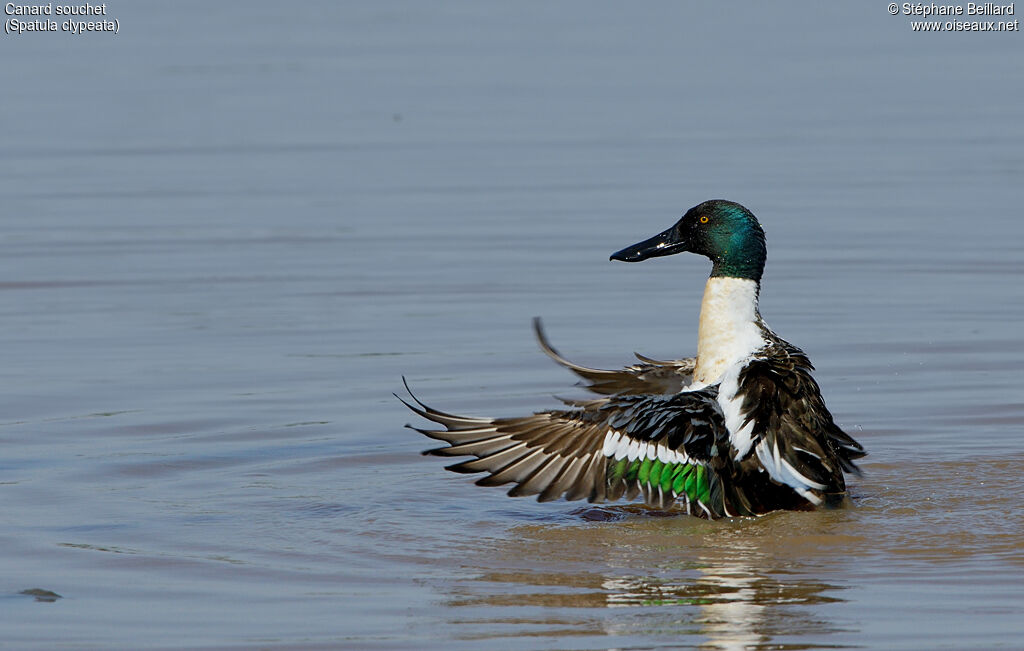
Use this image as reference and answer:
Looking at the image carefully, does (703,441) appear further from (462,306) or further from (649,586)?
(462,306)

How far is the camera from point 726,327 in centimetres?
809

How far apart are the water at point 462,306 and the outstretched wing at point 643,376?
2.51ft

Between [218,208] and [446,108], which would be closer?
[218,208]

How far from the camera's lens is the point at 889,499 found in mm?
8242

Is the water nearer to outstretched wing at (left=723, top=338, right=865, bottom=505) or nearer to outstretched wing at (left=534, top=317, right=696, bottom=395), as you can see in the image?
outstretched wing at (left=723, top=338, right=865, bottom=505)

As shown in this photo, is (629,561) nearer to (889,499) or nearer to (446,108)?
(889,499)

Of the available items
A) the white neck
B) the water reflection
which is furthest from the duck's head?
the water reflection

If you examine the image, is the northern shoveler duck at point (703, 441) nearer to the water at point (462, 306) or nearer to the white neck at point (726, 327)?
the white neck at point (726, 327)

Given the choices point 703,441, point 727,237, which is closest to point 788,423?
point 703,441

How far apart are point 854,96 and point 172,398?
9.86 meters

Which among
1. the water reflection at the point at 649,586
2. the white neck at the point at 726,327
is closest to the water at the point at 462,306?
the water reflection at the point at 649,586

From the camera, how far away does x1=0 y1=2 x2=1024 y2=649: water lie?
6758mm

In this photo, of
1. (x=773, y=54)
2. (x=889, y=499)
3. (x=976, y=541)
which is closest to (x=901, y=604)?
(x=976, y=541)

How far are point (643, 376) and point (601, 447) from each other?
1.23 m
